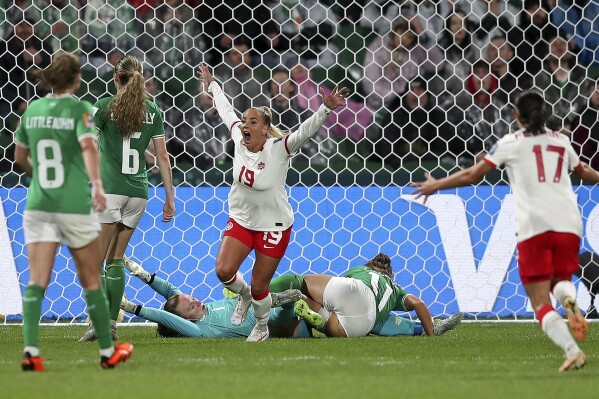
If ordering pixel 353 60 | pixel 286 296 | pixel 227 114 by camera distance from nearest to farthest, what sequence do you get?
1. pixel 286 296
2. pixel 227 114
3. pixel 353 60

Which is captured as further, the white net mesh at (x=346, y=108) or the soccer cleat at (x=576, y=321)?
the white net mesh at (x=346, y=108)

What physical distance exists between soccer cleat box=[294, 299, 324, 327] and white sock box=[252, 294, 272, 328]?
34 centimetres

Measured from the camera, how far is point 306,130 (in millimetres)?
7793

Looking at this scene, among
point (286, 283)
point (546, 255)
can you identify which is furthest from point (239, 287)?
point (546, 255)

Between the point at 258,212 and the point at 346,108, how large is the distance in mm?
3779

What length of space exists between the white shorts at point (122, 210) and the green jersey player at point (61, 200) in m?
1.83

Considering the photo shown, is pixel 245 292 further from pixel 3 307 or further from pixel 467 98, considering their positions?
pixel 467 98

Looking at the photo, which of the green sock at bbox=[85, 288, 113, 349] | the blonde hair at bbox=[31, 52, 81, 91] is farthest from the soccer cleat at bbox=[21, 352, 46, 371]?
the blonde hair at bbox=[31, 52, 81, 91]

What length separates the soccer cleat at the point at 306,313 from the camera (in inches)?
333

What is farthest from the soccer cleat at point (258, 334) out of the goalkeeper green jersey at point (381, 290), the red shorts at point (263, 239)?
the goalkeeper green jersey at point (381, 290)

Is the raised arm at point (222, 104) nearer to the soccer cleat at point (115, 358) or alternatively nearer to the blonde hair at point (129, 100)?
the blonde hair at point (129, 100)

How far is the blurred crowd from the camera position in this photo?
1112 centimetres

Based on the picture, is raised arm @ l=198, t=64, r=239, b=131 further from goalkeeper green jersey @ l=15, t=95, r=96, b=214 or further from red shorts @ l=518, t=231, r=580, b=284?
red shorts @ l=518, t=231, r=580, b=284

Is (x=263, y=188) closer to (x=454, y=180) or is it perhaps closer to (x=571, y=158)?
(x=454, y=180)
